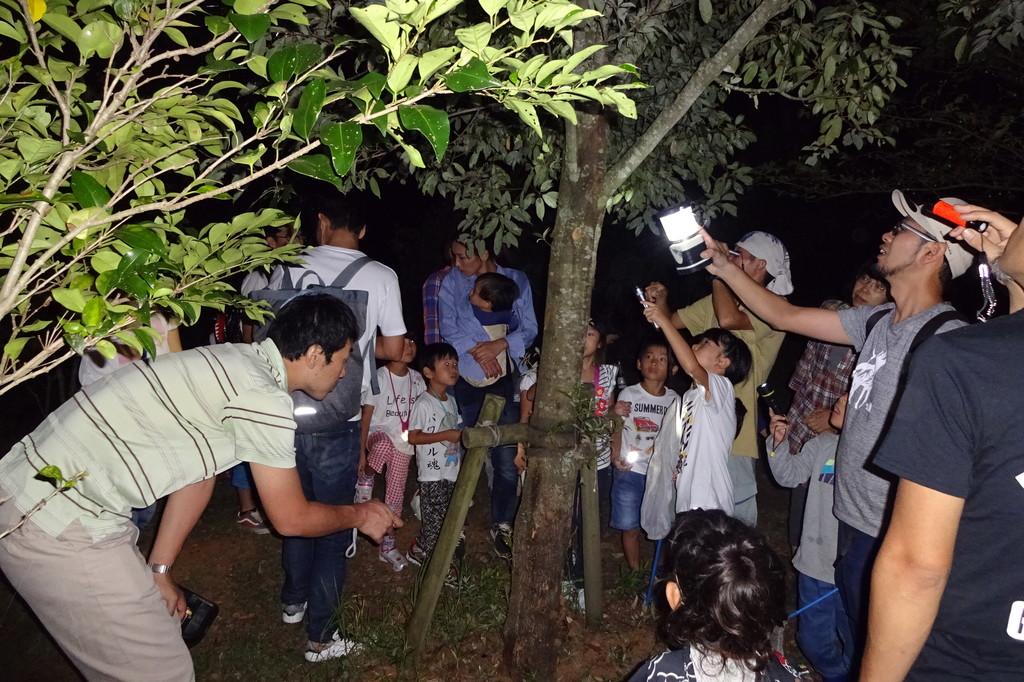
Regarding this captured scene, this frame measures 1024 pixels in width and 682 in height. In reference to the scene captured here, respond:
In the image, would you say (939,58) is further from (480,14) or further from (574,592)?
(574,592)

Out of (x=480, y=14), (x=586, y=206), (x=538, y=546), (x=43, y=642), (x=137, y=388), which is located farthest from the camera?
(x=43, y=642)

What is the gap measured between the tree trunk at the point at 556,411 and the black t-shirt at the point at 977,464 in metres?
1.61

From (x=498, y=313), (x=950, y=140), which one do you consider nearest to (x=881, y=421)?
(x=498, y=313)

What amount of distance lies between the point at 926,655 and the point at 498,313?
12.1ft

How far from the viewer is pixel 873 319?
2.97 metres

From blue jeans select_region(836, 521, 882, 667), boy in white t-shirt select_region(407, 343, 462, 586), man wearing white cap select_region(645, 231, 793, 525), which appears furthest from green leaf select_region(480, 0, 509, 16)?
boy in white t-shirt select_region(407, 343, 462, 586)

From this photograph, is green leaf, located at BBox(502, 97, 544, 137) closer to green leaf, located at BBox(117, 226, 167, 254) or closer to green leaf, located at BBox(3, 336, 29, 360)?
green leaf, located at BBox(117, 226, 167, 254)

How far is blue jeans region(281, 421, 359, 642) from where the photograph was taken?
3432mm

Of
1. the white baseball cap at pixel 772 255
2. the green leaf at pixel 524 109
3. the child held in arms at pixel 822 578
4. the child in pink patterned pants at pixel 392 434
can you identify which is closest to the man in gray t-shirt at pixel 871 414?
the child held in arms at pixel 822 578

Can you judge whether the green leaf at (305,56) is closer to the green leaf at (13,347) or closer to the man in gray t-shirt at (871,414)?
the green leaf at (13,347)

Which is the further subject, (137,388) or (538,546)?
(538,546)

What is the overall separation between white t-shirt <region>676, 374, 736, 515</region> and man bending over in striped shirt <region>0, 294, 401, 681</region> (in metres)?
2.05

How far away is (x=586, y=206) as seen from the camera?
115 inches

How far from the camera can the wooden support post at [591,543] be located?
346cm
